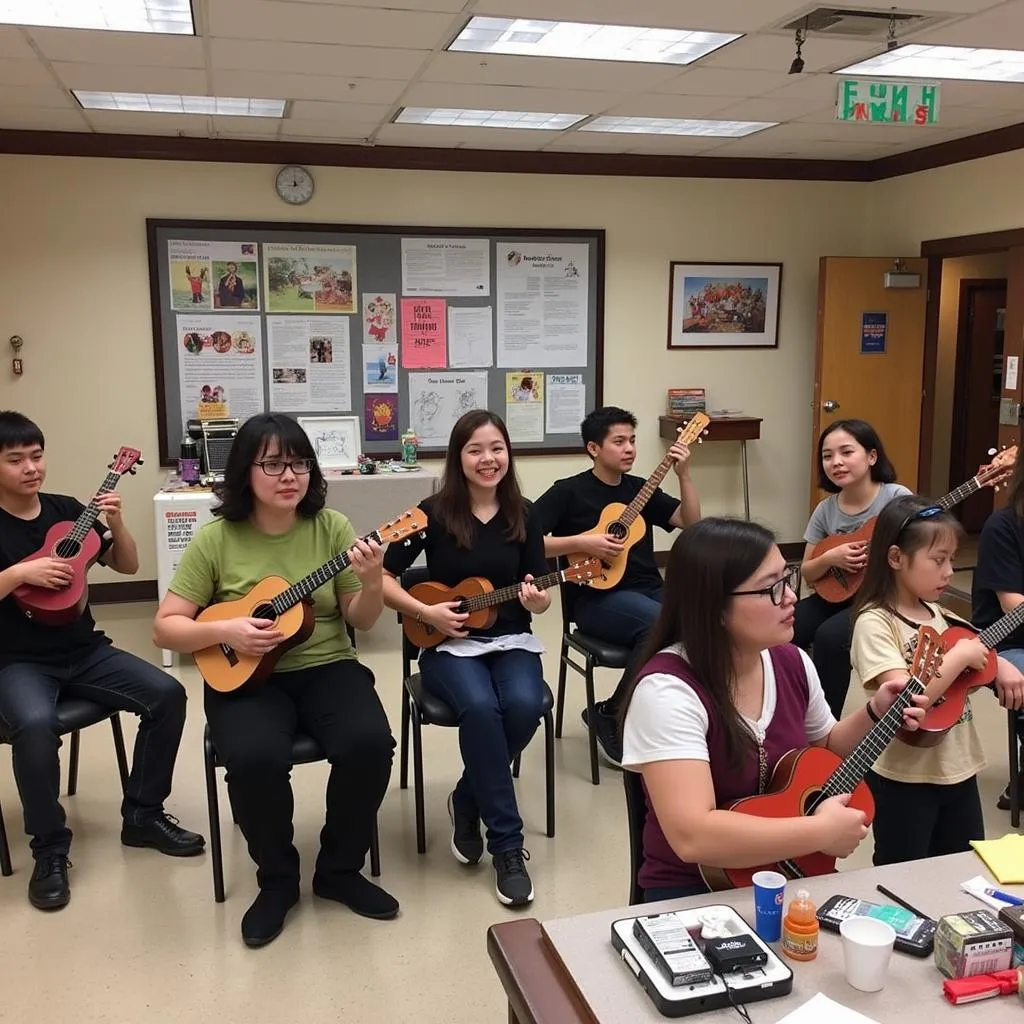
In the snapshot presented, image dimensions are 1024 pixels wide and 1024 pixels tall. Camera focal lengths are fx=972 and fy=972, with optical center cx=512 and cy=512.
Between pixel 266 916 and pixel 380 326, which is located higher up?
pixel 380 326

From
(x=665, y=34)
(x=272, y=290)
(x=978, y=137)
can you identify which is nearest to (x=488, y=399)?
(x=272, y=290)

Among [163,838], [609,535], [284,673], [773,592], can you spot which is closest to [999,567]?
[609,535]

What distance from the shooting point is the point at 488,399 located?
5.51 m

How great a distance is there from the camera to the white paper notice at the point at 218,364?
507cm

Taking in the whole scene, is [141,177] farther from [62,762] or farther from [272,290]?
[62,762]

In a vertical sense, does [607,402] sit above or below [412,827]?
above

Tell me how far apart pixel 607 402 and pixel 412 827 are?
3.39 m

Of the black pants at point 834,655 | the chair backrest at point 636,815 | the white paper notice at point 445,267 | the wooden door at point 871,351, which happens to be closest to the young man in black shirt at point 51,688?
the chair backrest at point 636,815

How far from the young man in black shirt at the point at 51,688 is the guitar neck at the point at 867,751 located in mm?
1776

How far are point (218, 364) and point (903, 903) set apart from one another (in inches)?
178

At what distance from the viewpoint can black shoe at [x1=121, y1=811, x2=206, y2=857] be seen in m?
2.64

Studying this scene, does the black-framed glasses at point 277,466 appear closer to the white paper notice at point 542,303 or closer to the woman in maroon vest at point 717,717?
the woman in maroon vest at point 717,717

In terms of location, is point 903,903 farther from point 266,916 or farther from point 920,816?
point 266,916

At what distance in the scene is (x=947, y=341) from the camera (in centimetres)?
682
